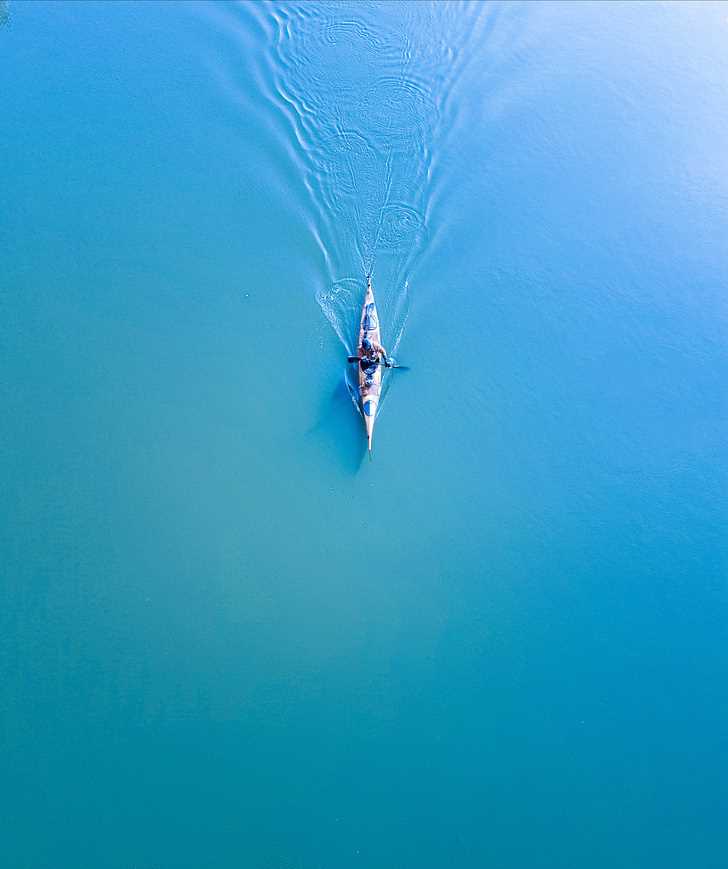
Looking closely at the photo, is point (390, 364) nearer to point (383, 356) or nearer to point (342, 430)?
point (383, 356)

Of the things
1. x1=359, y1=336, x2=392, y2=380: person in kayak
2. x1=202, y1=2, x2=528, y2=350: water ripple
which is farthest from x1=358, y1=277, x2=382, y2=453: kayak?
x1=202, y1=2, x2=528, y2=350: water ripple

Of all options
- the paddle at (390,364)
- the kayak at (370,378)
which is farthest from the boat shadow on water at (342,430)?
the paddle at (390,364)

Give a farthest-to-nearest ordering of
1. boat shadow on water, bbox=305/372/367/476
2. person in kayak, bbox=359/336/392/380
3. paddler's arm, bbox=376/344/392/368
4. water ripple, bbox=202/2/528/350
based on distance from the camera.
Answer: water ripple, bbox=202/2/528/350, paddler's arm, bbox=376/344/392/368, person in kayak, bbox=359/336/392/380, boat shadow on water, bbox=305/372/367/476

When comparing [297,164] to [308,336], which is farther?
[297,164]

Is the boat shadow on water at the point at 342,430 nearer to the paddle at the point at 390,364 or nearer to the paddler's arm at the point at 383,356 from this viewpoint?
the paddle at the point at 390,364

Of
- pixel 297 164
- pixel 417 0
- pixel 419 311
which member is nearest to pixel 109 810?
pixel 419 311

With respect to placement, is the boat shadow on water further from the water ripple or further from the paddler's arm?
the water ripple

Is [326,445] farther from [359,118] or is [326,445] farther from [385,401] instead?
[359,118]
